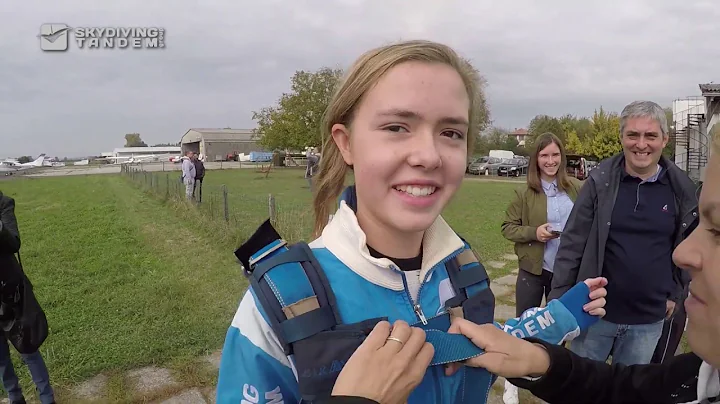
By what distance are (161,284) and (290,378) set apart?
5699 mm

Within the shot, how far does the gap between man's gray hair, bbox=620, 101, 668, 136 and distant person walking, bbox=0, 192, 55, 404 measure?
169 inches

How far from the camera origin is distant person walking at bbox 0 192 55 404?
3223 mm

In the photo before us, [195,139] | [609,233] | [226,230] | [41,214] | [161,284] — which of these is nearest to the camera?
[609,233]

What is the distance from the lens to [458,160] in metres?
1.29

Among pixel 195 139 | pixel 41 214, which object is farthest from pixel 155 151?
pixel 41 214

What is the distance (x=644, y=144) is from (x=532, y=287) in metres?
1.42

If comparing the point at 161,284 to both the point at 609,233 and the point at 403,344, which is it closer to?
the point at 609,233

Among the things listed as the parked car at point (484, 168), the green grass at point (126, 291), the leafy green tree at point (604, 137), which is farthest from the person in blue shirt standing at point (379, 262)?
the leafy green tree at point (604, 137)

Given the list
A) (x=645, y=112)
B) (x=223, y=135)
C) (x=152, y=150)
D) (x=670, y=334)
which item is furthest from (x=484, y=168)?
(x=152, y=150)

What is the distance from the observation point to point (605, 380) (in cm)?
160

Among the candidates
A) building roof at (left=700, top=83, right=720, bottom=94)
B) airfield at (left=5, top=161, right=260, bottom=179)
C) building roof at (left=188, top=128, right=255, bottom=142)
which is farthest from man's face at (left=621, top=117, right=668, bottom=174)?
building roof at (left=188, top=128, right=255, bottom=142)

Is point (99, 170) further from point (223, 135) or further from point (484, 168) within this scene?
point (484, 168)

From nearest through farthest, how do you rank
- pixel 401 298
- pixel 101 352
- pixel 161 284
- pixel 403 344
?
pixel 403 344 → pixel 401 298 → pixel 101 352 → pixel 161 284

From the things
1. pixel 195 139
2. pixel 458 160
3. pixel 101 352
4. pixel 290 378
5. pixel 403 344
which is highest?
pixel 195 139
